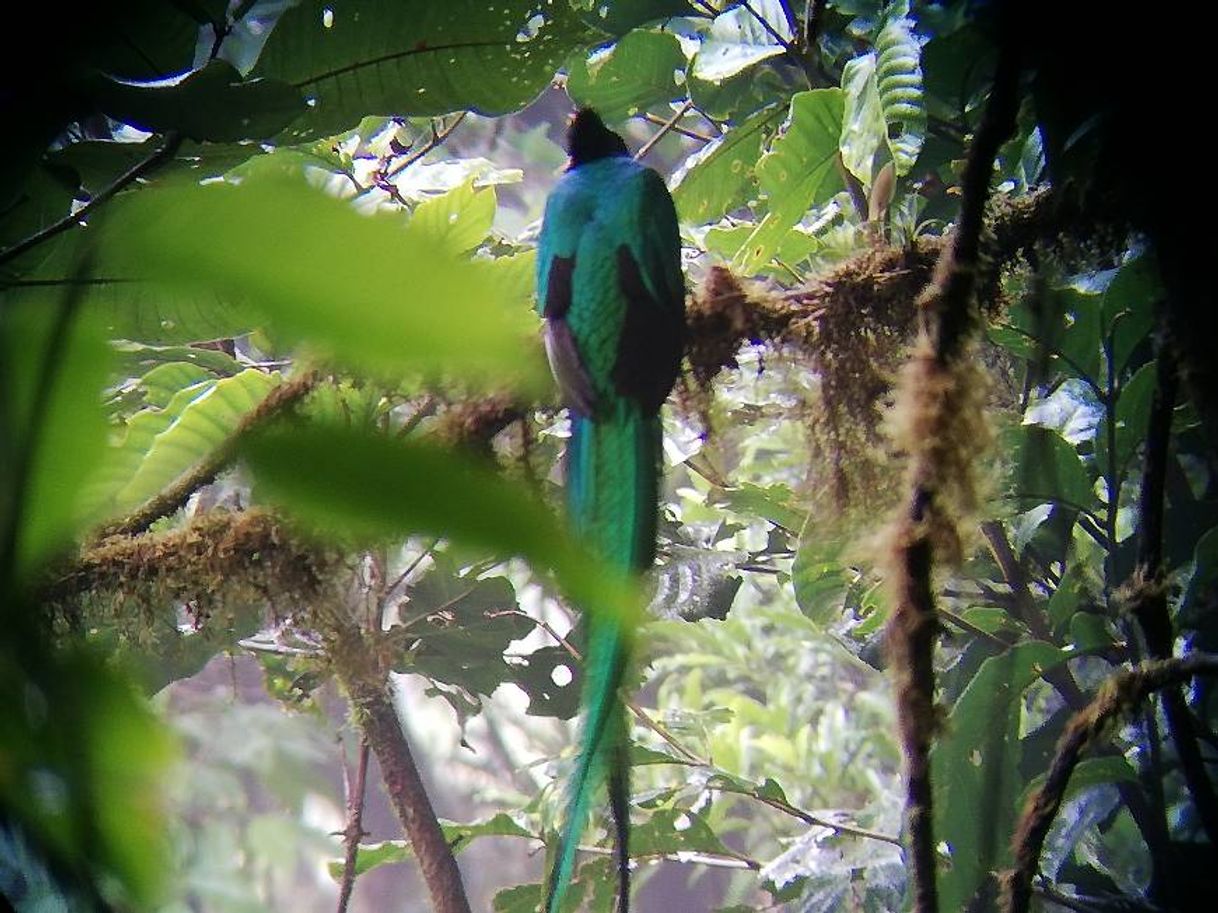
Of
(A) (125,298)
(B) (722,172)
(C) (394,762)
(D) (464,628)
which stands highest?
(B) (722,172)

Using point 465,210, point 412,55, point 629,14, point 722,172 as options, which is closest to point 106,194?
point 412,55

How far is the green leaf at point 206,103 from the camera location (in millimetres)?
714

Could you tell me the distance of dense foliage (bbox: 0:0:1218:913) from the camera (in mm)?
305

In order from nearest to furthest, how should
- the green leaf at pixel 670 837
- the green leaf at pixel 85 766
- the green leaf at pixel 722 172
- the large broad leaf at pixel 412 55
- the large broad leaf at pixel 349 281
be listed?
the large broad leaf at pixel 349 281 < the green leaf at pixel 85 766 < the large broad leaf at pixel 412 55 < the green leaf at pixel 722 172 < the green leaf at pixel 670 837

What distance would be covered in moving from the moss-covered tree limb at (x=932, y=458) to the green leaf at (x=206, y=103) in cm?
56

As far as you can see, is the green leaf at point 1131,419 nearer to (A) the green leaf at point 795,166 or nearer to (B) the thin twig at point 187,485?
(A) the green leaf at point 795,166

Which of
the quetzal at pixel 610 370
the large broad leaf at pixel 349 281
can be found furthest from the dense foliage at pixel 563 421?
the quetzal at pixel 610 370

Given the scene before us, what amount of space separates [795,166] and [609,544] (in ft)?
2.16

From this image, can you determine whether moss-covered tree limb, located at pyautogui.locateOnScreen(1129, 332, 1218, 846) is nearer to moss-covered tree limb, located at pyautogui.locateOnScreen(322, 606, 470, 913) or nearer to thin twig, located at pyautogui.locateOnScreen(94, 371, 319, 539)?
thin twig, located at pyautogui.locateOnScreen(94, 371, 319, 539)

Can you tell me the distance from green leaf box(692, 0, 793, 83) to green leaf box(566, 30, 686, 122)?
0.40 ft

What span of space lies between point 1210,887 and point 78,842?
1.24 meters

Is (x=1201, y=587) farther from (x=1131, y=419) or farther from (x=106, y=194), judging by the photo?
(x=106, y=194)

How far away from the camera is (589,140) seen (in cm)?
131

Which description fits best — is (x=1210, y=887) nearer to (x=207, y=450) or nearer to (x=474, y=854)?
(x=207, y=450)
